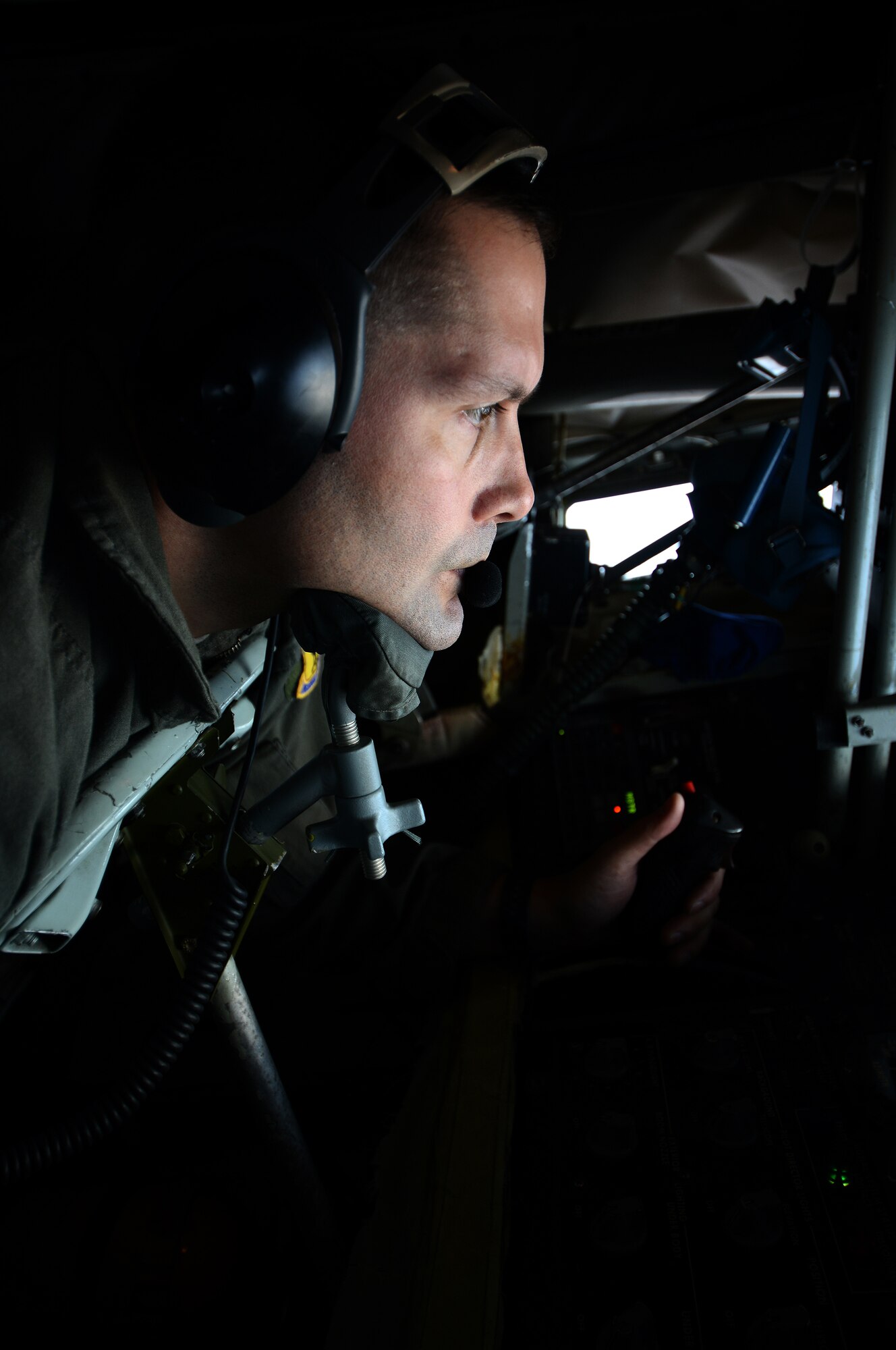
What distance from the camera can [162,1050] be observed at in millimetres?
868

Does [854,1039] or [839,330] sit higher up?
[839,330]

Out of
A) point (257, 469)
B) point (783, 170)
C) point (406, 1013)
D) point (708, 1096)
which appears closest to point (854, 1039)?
point (708, 1096)

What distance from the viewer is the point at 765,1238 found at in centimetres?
76

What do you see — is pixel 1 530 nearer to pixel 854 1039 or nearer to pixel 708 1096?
pixel 708 1096

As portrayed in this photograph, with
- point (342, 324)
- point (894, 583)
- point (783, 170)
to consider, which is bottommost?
point (894, 583)

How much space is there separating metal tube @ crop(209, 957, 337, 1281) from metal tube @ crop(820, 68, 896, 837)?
940mm

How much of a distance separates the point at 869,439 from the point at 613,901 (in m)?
0.76

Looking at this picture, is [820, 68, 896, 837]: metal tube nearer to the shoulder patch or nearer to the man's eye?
the man's eye

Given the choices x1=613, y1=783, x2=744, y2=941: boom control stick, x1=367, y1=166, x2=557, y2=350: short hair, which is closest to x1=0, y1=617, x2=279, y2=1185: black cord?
x1=367, y1=166, x2=557, y2=350: short hair

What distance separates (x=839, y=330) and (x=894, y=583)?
0.53 metres

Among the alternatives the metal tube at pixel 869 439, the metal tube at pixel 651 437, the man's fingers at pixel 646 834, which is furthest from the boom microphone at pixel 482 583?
the metal tube at pixel 651 437

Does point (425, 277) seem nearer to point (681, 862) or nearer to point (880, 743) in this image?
point (681, 862)

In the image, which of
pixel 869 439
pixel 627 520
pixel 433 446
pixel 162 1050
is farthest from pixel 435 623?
pixel 627 520

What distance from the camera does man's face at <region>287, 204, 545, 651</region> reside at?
75 centimetres
